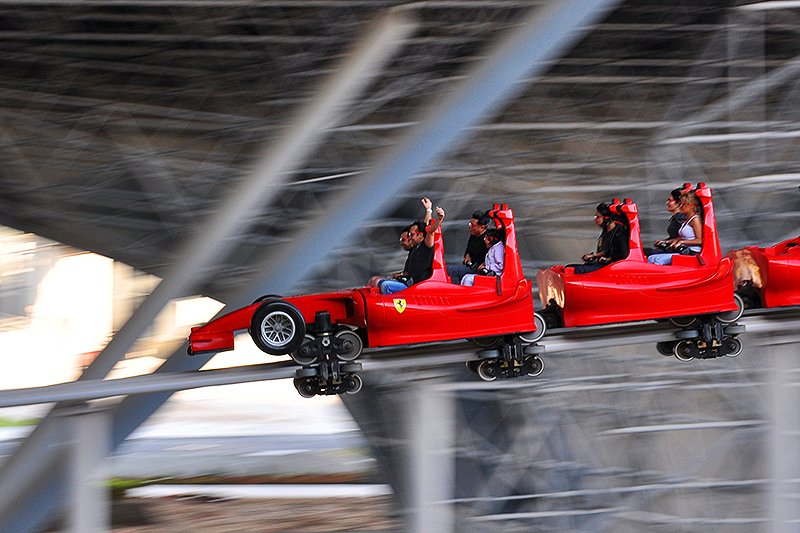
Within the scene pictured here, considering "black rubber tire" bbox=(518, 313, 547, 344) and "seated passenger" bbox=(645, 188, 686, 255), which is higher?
"seated passenger" bbox=(645, 188, 686, 255)

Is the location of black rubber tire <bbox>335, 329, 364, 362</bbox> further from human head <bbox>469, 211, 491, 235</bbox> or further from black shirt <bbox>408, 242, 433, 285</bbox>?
human head <bbox>469, 211, 491, 235</bbox>

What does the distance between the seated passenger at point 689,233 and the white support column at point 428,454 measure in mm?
1936

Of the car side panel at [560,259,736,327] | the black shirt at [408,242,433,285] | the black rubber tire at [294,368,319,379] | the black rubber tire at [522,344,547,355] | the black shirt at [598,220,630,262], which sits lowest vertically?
the black rubber tire at [294,368,319,379]

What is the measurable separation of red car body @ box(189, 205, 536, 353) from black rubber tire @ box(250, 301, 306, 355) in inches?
5.3

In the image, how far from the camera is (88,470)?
719cm

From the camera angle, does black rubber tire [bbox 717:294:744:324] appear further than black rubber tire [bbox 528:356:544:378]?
Yes

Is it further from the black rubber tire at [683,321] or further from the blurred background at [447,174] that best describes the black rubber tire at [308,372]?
the black rubber tire at [683,321]

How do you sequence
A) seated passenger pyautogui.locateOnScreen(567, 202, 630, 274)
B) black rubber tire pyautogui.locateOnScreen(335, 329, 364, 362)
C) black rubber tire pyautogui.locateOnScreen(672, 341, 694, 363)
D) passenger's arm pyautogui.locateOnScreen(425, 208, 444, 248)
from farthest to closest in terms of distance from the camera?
black rubber tire pyautogui.locateOnScreen(672, 341, 694, 363) → seated passenger pyautogui.locateOnScreen(567, 202, 630, 274) → passenger's arm pyautogui.locateOnScreen(425, 208, 444, 248) → black rubber tire pyautogui.locateOnScreen(335, 329, 364, 362)

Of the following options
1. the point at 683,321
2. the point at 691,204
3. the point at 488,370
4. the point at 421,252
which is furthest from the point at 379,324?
the point at 691,204

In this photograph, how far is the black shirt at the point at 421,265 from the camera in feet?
25.1

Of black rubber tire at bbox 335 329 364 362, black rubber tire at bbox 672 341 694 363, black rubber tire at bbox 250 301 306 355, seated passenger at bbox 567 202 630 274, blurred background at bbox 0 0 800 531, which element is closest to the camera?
black rubber tire at bbox 250 301 306 355

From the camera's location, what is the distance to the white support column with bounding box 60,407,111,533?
23.8ft

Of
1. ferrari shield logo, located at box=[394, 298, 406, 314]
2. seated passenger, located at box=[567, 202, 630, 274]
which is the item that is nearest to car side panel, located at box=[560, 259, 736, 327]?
seated passenger, located at box=[567, 202, 630, 274]

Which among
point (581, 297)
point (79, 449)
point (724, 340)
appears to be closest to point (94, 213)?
point (79, 449)
